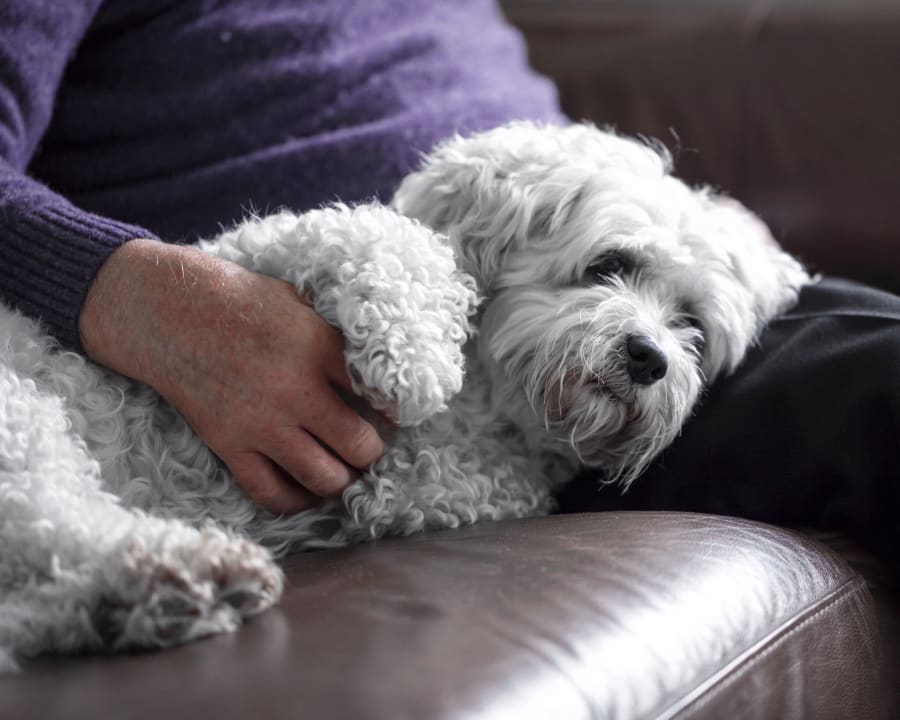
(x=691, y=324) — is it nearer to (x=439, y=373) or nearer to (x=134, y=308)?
(x=439, y=373)

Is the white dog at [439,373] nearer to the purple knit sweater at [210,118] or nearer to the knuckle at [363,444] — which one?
the knuckle at [363,444]

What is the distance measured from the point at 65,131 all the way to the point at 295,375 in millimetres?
783

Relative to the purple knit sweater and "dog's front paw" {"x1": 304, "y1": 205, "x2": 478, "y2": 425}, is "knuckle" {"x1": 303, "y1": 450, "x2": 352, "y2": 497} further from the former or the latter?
the purple knit sweater

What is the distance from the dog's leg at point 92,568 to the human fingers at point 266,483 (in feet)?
0.59

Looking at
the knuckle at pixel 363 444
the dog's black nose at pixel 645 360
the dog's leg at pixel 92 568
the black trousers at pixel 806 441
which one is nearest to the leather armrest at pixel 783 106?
the black trousers at pixel 806 441

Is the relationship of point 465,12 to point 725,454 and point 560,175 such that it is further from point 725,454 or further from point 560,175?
point 725,454

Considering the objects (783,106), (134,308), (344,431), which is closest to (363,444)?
(344,431)

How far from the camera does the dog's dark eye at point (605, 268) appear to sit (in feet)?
4.99

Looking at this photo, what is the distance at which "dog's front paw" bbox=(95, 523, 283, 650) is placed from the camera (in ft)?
3.32

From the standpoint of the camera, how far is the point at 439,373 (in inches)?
51.8

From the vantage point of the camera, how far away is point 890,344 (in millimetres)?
1440

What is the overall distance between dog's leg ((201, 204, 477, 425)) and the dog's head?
0.38 feet

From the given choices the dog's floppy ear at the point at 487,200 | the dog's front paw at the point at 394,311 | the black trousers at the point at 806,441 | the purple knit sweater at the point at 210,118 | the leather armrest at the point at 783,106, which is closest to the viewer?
the dog's front paw at the point at 394,311

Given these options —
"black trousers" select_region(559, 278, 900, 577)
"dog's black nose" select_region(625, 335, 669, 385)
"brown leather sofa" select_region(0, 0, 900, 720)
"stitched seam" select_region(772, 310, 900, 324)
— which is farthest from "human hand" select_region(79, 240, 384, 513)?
"stitched seam" select_region(772, 310, 900, 324)
